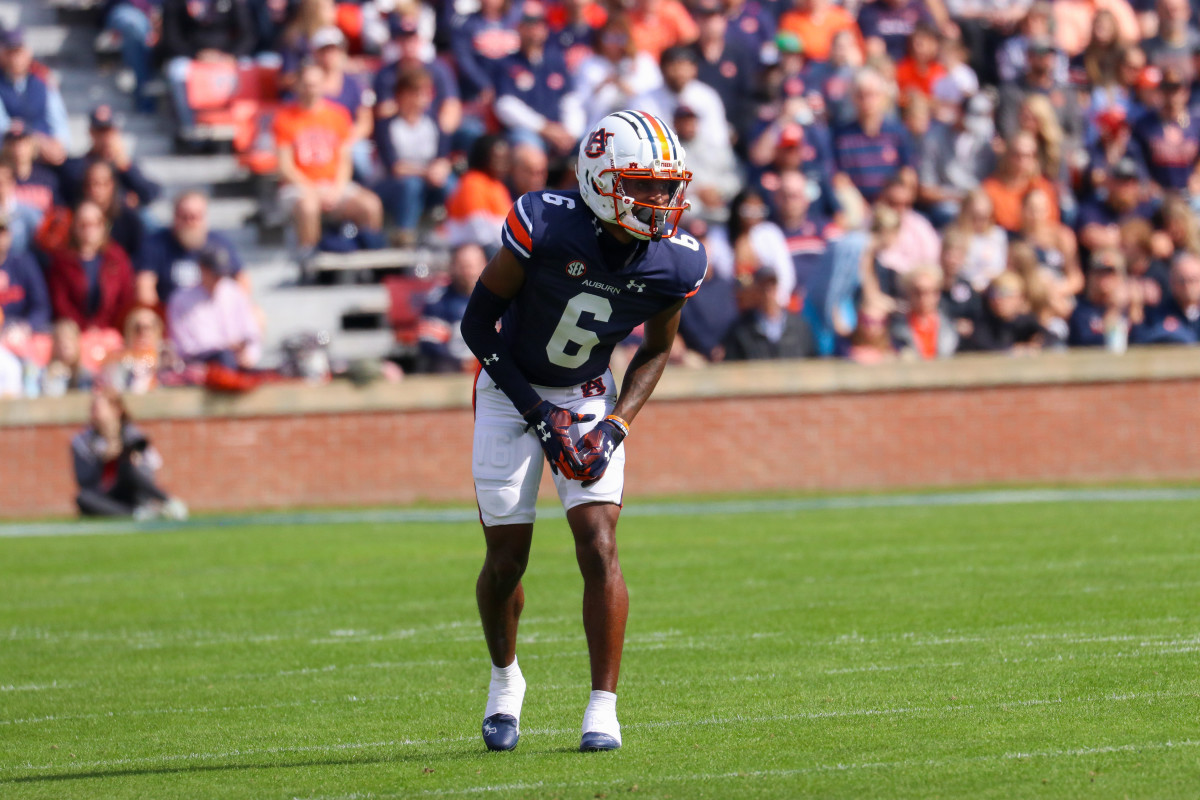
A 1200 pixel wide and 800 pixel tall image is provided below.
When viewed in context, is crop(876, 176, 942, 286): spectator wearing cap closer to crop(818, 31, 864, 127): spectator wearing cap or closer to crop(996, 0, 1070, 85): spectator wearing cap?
crop(818, 31, 864, 127): spectator wearing cap

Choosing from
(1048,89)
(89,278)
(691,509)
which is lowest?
(691,509)

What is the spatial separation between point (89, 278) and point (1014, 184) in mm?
10234

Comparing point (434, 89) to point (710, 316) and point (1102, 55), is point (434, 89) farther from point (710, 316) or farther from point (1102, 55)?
point (1102, 55)

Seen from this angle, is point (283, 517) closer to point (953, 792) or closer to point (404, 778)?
point (404, 778)

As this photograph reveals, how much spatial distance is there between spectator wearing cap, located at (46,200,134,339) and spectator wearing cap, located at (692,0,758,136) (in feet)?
23.3

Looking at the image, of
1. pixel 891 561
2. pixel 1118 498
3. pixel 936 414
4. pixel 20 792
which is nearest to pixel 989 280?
pixel 936 414

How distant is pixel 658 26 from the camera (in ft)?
68.1

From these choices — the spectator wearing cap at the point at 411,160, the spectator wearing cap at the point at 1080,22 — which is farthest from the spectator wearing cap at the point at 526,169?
the spectator wearing cap at the point at 1080,22

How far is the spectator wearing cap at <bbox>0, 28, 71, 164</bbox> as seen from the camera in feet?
63.3

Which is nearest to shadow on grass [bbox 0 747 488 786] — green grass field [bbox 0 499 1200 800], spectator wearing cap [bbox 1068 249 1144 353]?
green grass field [bbox 0 499 1200 800]

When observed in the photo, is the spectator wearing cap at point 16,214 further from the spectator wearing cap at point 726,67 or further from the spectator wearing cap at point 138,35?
the spectator wearing cap at point 726,67

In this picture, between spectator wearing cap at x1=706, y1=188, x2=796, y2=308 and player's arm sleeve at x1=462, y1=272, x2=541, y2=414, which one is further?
spectator wearing cap at x1=706, y1=188, x2=796, y2=308

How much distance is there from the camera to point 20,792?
19.2ft

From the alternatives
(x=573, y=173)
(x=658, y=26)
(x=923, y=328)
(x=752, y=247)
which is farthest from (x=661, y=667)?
(x=658, y=26)
